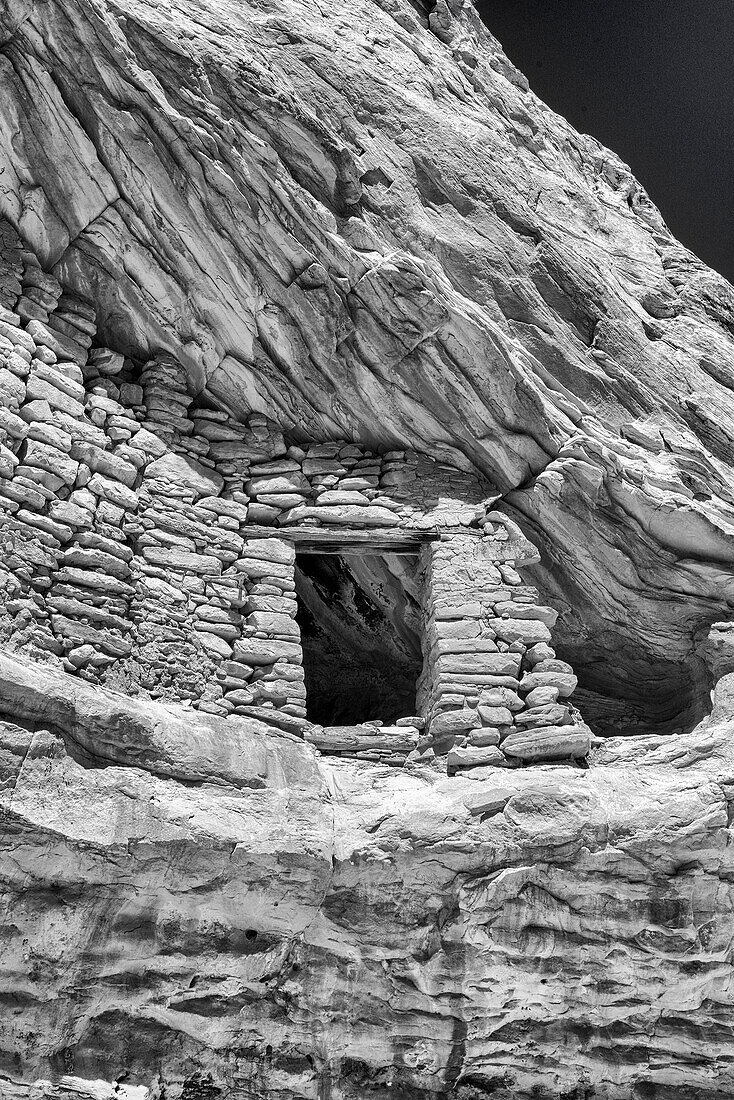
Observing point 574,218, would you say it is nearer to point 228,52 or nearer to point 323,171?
point 323,171

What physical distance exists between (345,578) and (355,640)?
0.60 meters

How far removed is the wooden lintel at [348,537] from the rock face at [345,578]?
27mm

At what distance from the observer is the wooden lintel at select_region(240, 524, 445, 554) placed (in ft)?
21.2

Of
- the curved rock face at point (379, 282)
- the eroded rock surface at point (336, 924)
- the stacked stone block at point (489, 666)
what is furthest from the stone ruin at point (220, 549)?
the eroded rock surface at point (336, 924)

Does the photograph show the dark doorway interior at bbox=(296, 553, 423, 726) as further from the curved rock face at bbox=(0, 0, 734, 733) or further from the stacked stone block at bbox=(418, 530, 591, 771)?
the curved rock face at bbox=(0, 0, 734, 733)

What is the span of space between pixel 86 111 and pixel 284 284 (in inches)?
63.2

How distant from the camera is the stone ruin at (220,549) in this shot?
551 centimetres

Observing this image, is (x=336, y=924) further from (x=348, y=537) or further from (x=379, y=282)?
(x=379, y=282)

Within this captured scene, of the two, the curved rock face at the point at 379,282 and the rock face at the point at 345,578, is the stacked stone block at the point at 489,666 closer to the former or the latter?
the rock face at the point at 345,578

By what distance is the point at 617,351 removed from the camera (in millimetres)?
7254

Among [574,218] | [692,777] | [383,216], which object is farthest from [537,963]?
[574,218]

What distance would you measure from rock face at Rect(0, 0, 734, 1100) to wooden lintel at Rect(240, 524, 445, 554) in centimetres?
3

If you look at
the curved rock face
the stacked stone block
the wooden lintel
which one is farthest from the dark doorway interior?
the curved rock face

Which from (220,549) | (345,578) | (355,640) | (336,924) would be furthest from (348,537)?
(336,924)
